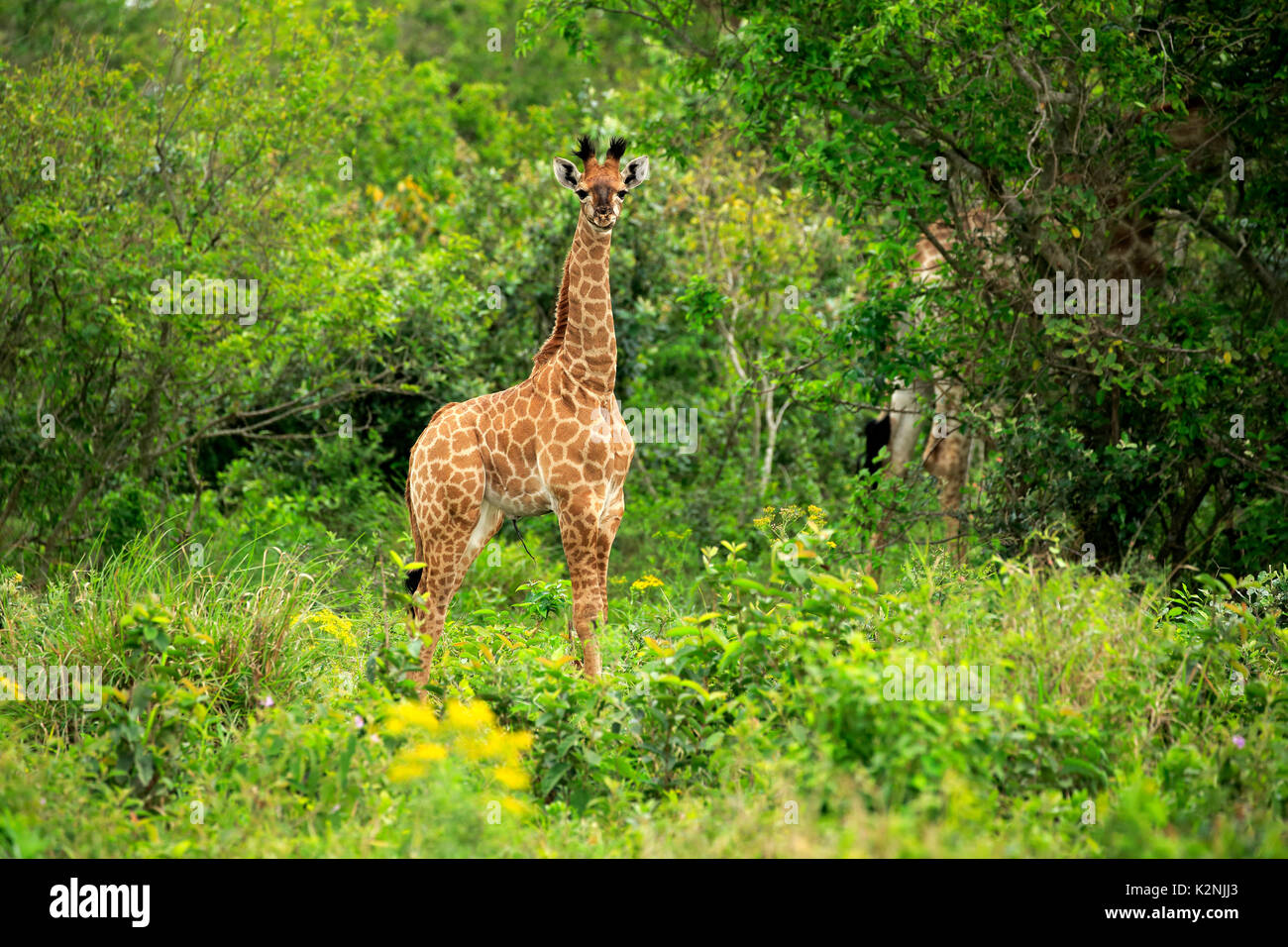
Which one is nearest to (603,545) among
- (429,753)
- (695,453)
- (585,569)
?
(585,569)

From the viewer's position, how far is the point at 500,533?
12.3 metres

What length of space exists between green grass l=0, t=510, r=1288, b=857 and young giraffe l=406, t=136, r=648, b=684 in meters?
0.51

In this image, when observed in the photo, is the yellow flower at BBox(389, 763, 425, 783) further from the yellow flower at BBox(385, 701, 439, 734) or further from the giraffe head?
the giraffe head

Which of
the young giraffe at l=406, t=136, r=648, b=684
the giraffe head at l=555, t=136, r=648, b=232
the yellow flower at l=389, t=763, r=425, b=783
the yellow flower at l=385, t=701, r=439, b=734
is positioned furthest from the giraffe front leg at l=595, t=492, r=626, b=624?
the yellow flower at l=389, t=763, r=425, b=783

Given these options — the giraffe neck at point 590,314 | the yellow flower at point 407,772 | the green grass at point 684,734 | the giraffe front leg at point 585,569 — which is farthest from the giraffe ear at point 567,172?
the yellow flower at point 407,772

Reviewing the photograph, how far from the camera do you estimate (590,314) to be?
23.0ft

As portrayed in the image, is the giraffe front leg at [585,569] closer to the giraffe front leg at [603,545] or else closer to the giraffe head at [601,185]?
the giraffe front leg at [603,545]

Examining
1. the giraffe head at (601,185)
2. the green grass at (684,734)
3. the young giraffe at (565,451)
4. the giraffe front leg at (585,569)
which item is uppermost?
the giraffe head at (601,185)

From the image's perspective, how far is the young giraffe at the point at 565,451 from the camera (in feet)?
22.3

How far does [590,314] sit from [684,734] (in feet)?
8.05

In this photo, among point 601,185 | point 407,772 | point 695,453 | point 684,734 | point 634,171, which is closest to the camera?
point 407,772

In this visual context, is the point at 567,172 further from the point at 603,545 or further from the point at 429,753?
the point at 429,753

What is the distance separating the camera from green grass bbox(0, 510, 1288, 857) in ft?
15.7

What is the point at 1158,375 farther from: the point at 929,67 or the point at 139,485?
the point at 139,485
